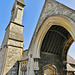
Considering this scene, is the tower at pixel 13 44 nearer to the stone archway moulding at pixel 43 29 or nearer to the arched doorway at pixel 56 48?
the stone archway moulding at pixel 43 29

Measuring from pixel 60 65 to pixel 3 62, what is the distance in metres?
4.64

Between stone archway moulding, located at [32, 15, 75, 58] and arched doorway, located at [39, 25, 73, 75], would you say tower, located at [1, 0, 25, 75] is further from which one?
arched doorway, located at [39, 25, 73, 75]

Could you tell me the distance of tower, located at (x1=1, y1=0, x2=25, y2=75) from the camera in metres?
7.08

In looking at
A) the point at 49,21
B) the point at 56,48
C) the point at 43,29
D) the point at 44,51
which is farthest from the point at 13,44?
the point at 49,21

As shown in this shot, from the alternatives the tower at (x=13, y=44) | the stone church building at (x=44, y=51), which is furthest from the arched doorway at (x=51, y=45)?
the tower at (x=13, y=44)

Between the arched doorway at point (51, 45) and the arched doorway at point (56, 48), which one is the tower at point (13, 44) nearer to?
the arched doorway at point (51, 45)

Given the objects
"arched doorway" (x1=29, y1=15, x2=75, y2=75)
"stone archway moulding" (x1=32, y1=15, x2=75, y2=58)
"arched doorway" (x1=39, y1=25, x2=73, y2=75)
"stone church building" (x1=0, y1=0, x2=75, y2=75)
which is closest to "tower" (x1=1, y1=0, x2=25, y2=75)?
"stone church building" (x1=0, y1=0, x2=75, y2=75)

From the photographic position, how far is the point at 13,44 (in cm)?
797

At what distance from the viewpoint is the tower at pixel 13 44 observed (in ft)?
23.2

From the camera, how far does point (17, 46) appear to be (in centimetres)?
812

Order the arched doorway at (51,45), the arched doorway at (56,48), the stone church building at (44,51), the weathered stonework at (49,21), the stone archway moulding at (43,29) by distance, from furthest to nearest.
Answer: the arched doorway at (56,48), the arched doorway at (51,45), the stone church building at (44,51), the stone archway moulding at (43,29), the weathered stonework at (49,21)

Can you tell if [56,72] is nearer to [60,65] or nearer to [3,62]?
[60,65]

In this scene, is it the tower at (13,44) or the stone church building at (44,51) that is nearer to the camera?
the stone church building at (44,51)

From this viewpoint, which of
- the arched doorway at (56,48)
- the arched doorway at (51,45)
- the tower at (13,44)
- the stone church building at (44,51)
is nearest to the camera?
the stone church building at (44,51)
